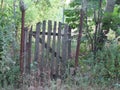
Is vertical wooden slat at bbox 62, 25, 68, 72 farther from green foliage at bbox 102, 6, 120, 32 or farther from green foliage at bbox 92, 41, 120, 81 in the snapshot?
green foliage at bbox 102, 6, 120, 32

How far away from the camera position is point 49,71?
23.3ft

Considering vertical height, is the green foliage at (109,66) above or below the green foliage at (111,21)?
below

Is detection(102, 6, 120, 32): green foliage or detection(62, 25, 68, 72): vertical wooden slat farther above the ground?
detection(102, 6, 120, 32): green foliage

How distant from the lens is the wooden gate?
6996mm

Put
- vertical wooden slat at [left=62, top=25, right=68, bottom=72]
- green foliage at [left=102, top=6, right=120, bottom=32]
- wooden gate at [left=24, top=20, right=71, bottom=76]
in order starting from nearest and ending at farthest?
1. wooden gate at [left=24, top=20, right=71, bottom=76]
2. vertical wooden slat at [left=62, top=25, right=68, bottom=72]
3. green foliage at [left=102, top=6, right=120, bottom=32]

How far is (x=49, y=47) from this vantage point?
7316mm

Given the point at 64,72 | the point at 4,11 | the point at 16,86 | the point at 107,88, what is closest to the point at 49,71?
the point at 64,72

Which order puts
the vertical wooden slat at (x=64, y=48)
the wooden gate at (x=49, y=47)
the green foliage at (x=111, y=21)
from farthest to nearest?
the green foliage at (x=111, y=21)
the vertical wooden slat at (x=64, y=48)
the wooden gate at (x=49, y=47)

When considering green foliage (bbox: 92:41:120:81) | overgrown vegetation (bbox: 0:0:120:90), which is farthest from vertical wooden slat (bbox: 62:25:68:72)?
green foliage (bbox: 92:41:120:81)

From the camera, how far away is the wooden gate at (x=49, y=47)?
7.00 metres

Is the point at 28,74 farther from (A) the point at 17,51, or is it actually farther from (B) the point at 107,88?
(B) the point at 107,88

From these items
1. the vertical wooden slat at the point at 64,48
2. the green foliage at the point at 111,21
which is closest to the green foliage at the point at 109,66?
the vertical wooden slat at the point at 64,48

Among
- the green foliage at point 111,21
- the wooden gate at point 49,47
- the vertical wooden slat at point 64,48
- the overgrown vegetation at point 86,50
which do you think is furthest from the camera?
the green foliage at point 111,21

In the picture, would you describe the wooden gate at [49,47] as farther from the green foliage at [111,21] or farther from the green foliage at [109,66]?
the green foliage at [111,21]
